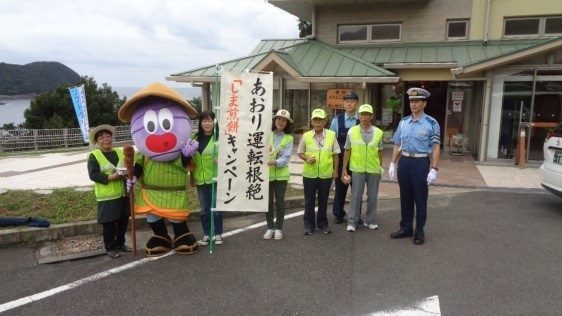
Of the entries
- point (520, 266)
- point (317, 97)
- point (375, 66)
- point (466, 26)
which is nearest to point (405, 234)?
point (520, 266)

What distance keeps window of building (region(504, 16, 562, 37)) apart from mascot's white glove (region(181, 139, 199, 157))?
40.4 feet

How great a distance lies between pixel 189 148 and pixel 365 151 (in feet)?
7.69

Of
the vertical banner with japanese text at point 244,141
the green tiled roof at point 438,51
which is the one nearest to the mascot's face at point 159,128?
the vertical banner with japanese text at point 244,141

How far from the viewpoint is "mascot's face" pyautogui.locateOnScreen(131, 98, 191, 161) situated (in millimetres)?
4438

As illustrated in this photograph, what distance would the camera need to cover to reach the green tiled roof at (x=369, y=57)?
1178 cm

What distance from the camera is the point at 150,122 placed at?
4445 millimetres

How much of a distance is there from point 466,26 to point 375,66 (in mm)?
4055

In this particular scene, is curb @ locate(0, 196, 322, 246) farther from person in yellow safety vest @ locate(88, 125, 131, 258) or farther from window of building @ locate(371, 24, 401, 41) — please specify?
window of building @ locate(371, 24, 401, 41)

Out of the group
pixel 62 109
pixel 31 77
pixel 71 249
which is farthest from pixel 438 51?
pixel 31 77

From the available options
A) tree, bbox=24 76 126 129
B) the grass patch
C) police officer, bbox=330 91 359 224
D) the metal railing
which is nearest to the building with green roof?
the grass patch

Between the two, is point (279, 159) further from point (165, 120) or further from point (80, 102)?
point (80, 102)

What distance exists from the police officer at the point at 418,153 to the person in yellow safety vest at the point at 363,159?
0.33m

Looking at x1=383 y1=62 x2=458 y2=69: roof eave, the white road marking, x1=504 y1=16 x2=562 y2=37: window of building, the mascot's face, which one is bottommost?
the white road marking

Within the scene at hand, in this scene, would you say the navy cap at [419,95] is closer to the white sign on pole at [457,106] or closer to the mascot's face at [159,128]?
the mascot's face at [159,128]
